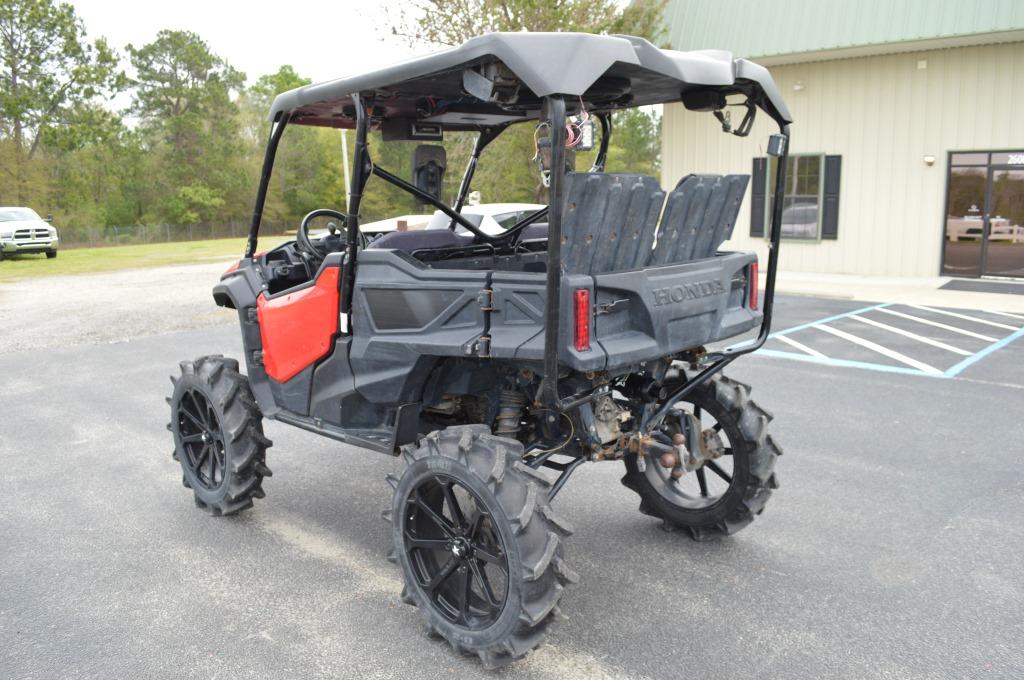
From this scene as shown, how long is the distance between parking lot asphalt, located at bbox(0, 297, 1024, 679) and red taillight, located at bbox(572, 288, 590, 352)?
4.09 feet

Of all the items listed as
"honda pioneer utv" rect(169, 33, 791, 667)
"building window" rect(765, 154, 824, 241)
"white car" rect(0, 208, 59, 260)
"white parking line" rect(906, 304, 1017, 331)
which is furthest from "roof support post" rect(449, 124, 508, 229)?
"white car" rect(0, 208, 59, 260)

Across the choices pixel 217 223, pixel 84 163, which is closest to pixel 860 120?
pixel 217 223

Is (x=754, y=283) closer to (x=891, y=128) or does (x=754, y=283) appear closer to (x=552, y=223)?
(x=552, y=223)

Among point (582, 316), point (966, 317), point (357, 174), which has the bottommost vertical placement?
point (966, 317)

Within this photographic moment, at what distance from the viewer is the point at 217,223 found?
172 ft

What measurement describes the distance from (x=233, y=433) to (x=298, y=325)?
0.78 meters

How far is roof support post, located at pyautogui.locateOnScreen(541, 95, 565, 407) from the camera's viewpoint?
2777 mm

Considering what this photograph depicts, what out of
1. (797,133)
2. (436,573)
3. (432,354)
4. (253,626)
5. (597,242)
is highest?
(797,133)

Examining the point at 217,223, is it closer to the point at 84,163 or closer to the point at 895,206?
the point at 84,163

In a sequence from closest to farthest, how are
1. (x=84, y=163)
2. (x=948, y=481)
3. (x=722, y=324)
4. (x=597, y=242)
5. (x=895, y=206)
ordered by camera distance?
(x=597, y=242), (x=722, y=324), (x=948, y=481), (x=895, y=206), (x=84, y=163)

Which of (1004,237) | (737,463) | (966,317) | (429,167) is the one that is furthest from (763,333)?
(1004,237)

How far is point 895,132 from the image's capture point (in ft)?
49.8

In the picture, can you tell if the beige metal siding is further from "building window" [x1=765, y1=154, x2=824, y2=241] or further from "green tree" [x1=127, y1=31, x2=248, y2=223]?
"green tree" [x1=127, y1=31, x2=248, y2=223]

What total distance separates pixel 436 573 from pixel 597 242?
152cm
